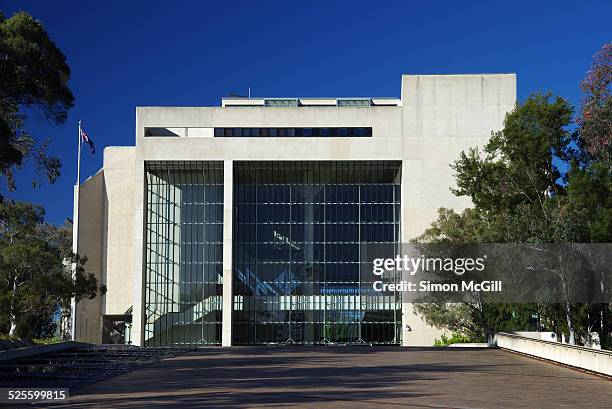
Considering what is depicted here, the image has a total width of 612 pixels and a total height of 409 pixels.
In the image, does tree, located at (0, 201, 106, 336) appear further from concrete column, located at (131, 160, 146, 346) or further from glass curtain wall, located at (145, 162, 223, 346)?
glass curtain wall, located at (145, 162, 223, 346)

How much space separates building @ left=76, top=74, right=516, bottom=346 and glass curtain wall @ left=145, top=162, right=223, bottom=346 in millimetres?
81

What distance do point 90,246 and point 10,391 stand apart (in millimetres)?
52691

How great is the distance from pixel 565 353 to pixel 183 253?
39.9 metres

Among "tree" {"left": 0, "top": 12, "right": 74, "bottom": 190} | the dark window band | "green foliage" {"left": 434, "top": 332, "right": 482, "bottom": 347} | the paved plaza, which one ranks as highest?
the dark window band

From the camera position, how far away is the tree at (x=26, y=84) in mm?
23906

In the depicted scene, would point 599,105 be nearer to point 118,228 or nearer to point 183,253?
point 183,253

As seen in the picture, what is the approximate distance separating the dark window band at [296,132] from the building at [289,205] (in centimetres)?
8

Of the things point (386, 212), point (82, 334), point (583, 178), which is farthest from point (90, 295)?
point (583, 178)

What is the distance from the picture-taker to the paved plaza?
16250mm

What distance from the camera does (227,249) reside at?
6019cm

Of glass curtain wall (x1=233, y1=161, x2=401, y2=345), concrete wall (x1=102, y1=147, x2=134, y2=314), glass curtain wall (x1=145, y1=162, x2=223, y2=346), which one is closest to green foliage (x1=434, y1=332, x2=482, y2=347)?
glass curtain wall (x1=233, y1=161, x2=401, y2=345)

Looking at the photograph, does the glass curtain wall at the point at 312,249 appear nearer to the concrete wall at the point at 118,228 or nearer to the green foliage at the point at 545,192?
the concrete wall at the point at 118,228

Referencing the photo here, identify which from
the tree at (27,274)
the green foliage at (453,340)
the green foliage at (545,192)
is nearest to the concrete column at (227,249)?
the tree at (27,274)

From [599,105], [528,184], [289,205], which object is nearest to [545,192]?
[528,184]
